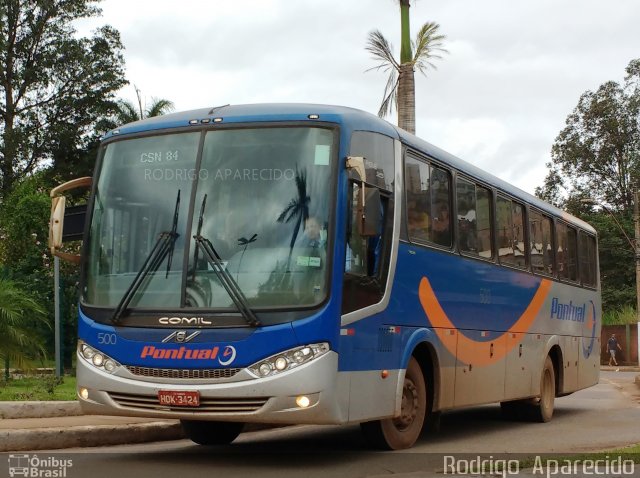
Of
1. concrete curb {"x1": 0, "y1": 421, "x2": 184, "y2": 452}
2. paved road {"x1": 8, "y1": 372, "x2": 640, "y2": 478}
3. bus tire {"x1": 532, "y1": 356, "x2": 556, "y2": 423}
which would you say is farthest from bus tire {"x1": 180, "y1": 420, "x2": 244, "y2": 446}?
bus tire {"x1": 532, "y1": 356, "x2": 556, "y2": 423}

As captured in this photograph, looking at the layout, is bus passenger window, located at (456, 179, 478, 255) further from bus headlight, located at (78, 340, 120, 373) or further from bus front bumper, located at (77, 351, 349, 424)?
bus headlight, located at (78, 340, 120, 373)

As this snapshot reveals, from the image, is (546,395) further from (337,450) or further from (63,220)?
(63,220)

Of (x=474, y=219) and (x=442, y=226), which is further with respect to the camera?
(x=474, y=219)

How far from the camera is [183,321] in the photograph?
32.3 ft

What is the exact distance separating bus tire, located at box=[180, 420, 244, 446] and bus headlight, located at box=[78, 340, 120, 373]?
2156mm

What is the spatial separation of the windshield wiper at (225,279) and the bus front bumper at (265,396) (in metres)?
0.51

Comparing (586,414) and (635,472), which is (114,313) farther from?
(586,414)

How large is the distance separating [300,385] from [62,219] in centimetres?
313

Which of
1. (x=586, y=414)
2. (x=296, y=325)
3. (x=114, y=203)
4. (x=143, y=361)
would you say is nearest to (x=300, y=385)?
(x=296, y=325)

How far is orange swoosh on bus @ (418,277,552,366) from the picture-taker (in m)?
12.2

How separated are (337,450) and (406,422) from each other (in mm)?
810

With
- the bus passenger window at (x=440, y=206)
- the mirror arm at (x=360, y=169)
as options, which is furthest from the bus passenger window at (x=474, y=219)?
the mirror arm at (x=360, y=169)

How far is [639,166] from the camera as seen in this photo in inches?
2327

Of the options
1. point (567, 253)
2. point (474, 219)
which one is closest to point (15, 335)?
point (474, 219)
